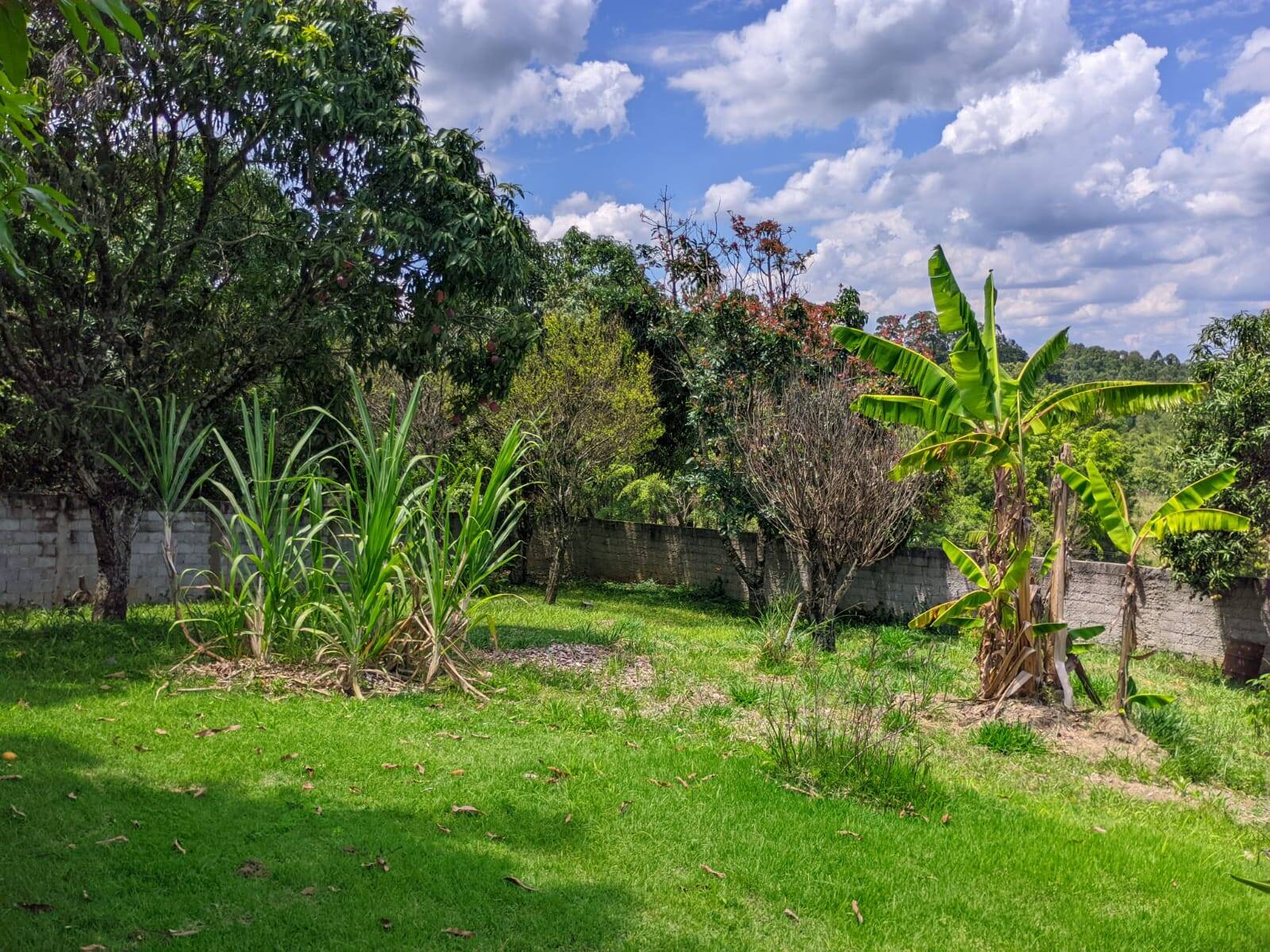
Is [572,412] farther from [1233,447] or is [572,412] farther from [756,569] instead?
[1233,447]

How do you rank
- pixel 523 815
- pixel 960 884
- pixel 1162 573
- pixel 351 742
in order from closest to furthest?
pixel 960 884 → pixel 523 815 → pixel 351 742 → pixel 1162 573

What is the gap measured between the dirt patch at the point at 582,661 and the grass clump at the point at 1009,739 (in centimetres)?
293

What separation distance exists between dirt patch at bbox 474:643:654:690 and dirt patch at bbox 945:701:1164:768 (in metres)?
2.91

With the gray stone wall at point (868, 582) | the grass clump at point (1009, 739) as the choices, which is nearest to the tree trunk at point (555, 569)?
the gray stone wall at point (868, 582)

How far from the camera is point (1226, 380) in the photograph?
12.8m

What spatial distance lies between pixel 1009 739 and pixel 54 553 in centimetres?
1143

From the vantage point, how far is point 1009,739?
25.0 feet

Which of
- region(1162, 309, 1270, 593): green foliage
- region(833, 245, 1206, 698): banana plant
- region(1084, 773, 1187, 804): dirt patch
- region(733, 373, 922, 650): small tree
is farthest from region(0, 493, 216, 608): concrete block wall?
region(1162, 309, 1270, 593): green foliage

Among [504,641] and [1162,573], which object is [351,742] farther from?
[1162,573]

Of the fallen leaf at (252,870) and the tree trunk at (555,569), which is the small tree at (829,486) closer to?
the tree trunk at (555,569)

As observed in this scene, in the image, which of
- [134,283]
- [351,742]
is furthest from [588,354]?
[351,742]

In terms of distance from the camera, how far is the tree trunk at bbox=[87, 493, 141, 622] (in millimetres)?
9875

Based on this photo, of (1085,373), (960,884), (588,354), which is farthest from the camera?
(1085,373)

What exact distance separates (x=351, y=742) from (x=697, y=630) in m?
8.01
